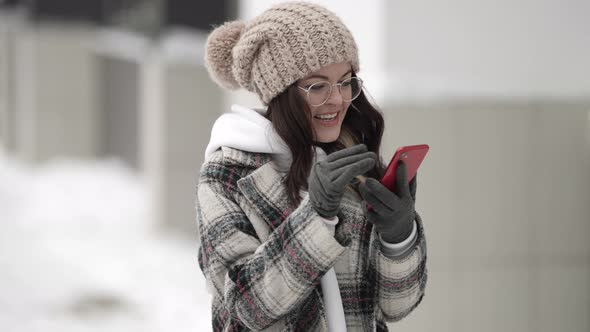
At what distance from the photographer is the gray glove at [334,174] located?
1859mm

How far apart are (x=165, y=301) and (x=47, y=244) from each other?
2855 millimetres

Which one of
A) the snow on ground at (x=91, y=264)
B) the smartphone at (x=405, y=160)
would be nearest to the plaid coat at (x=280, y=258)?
the smartphone at (x=405, y=160)

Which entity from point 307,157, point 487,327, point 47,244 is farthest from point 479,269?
point 47,244

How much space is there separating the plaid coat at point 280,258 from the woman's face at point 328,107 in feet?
0.48

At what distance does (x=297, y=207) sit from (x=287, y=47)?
1.24 ft

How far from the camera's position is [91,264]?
8477 mm

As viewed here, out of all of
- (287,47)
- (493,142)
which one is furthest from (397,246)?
(493,142)

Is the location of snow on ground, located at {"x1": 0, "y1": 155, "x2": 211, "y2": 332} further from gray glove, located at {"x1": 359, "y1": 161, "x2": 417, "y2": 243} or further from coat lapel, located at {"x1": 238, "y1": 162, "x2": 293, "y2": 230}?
gray glove, located at {"x1": 359, "y1": 161, "x2": 417, "y2": 243}

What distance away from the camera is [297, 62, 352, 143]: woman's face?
2.14 m

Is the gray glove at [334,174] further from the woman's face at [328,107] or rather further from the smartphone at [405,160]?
the woman's face at [328,107]

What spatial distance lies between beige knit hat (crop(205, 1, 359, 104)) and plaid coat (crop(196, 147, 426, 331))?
7.6 inches

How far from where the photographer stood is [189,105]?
9.02 meters

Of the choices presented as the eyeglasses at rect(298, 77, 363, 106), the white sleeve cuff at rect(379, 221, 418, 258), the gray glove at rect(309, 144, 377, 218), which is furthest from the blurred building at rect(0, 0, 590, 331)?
the gray glove at rect(309, 144, 377, 218)

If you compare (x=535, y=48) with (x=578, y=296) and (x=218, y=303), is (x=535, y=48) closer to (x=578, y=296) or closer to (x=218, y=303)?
(x=578, y=296)
